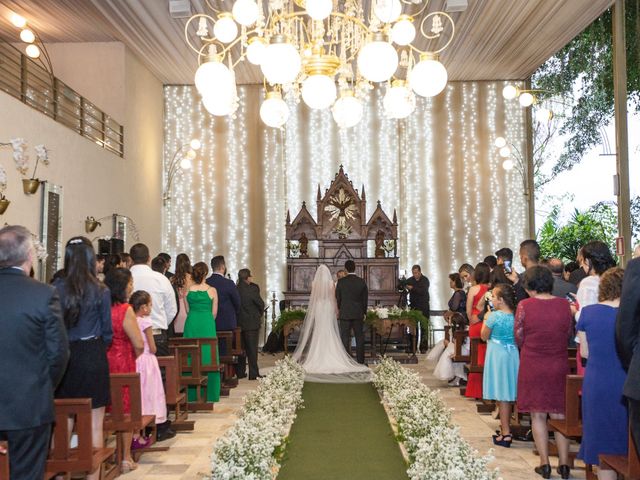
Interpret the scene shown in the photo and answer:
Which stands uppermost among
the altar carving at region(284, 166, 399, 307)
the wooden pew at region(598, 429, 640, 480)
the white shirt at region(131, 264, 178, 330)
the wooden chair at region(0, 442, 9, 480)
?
the altar carving at region(284, 166, 399, 307)

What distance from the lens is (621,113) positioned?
1223 cm

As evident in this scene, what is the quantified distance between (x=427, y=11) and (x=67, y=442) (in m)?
10.2

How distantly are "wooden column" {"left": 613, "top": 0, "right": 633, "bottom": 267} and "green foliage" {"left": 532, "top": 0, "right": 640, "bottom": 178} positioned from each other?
12 centimetres

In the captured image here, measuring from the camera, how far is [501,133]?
56.4 feet

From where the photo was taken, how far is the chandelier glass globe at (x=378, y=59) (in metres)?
5.82

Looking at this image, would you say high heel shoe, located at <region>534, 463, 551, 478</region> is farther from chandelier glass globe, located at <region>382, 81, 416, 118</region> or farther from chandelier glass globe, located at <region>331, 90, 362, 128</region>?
chandelier glass globe, located at <region>331, 90, 362, 128</region>

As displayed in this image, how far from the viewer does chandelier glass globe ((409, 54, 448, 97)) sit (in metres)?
6.02

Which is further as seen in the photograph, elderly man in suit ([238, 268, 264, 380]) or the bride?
the bride

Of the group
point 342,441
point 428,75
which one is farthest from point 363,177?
point 428,75

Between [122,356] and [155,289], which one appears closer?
[122,356]

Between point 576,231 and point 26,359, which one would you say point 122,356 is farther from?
point 576,231

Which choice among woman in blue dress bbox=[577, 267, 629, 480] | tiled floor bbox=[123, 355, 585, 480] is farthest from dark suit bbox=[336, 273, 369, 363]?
woman in blue dress bbox=[577, 267, 629, 480]

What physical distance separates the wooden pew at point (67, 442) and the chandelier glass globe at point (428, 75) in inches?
133

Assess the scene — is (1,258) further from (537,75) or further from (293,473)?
→ (537,75)
